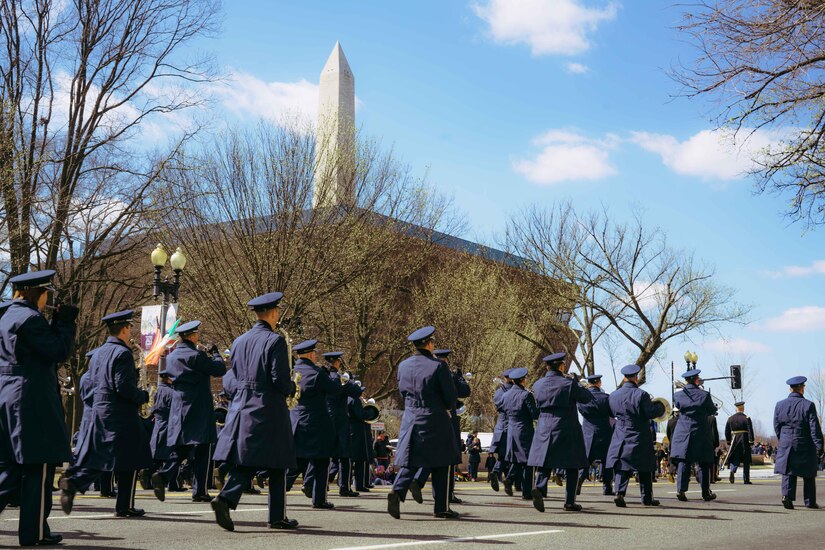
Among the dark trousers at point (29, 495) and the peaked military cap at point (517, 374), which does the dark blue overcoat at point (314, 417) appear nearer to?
the peaked military cap at point (517, 374)

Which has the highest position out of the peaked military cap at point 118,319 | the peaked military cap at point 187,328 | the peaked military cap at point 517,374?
the peaked military cap at point 187,328

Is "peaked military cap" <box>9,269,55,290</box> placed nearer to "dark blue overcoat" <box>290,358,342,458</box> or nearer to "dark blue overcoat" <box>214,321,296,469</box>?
"dark blue overcoat" <box>214,321,296,469</box>

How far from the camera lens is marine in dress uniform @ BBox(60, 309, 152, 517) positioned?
9383 millimetres

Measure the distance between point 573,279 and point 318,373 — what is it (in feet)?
96.4

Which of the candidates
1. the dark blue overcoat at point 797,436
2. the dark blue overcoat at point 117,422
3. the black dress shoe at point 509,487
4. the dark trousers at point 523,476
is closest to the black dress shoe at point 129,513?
the dark blue overcoat at point 117,422

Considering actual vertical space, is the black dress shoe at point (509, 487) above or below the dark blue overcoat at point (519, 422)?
below

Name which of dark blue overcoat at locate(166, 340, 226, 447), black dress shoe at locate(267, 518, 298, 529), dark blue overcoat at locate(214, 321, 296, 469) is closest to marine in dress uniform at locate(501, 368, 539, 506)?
dark blue overcoat at locate(166, 340, 226, 447)

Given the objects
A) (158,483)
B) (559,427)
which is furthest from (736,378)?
(158,483)

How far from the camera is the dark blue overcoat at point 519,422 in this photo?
14562 mm

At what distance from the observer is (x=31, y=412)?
738 centimetres

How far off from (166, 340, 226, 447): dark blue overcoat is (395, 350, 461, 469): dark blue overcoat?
9.34ft

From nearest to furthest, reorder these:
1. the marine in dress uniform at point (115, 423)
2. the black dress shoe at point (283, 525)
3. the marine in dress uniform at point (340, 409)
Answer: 1. the black dress shoe at point (283, 525)
2. the marine in dress uniform at point (115, 423)
3. the marine in dress uniform at point (340, 409)

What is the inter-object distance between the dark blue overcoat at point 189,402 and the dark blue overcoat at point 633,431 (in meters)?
5.83

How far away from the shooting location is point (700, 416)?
1487 cm
